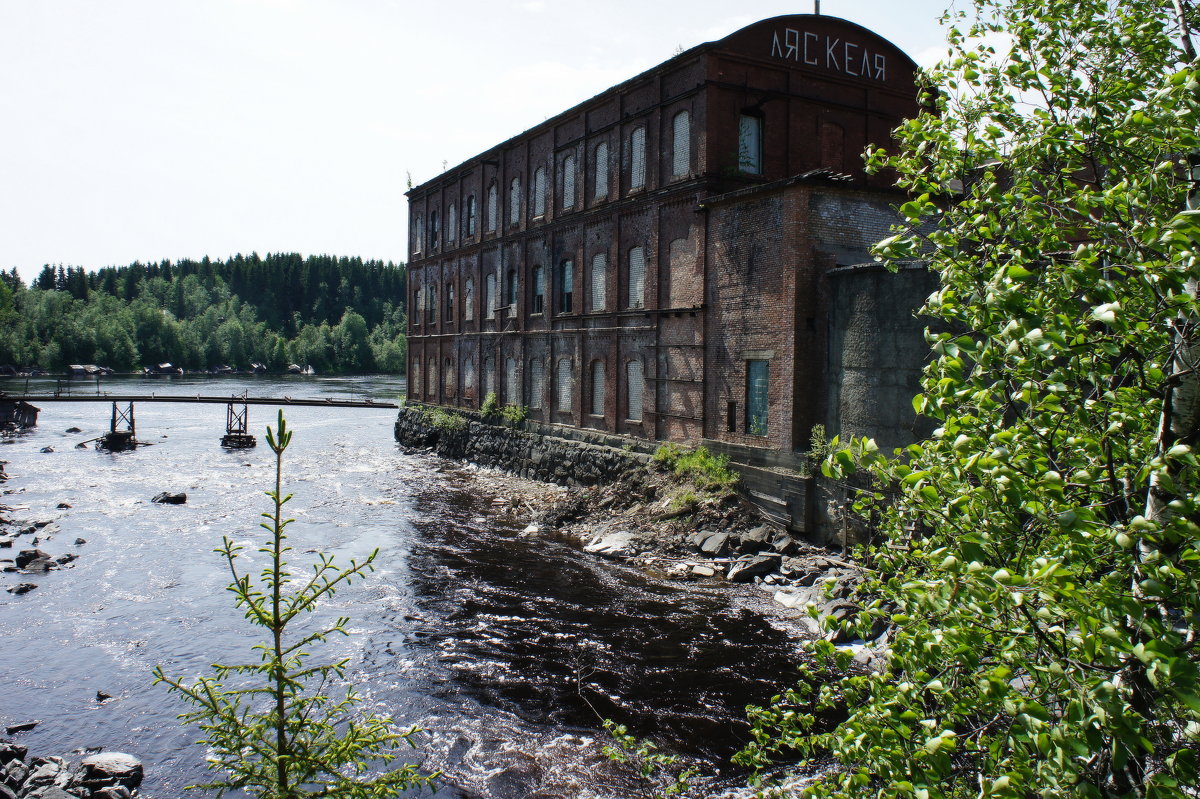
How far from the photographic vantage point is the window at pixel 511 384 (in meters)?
32.2

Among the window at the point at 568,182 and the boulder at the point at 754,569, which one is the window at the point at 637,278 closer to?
the window at the point at 568,182

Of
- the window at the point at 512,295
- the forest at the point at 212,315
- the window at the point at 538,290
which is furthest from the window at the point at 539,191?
Result: the forest at the point at 212,315

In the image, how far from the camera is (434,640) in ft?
44.7

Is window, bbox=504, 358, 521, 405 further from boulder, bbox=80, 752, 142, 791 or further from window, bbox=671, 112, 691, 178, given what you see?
boulder, bbox=80, 752, 142, 791

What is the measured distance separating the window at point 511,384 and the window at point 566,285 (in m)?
4.53

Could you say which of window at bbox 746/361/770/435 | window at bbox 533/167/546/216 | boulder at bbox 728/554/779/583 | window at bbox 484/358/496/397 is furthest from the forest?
boulder at bbox 728/554/779/583

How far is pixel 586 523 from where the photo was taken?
21641mm

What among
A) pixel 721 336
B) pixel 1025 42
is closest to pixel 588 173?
pixel 721 336

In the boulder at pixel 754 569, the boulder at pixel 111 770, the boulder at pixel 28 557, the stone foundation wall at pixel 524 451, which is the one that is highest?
the stone foundation wall at pixel 524 451

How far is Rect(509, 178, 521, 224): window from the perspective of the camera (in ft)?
106

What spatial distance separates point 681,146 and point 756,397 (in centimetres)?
801

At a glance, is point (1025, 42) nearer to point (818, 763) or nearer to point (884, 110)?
point (818, 763)

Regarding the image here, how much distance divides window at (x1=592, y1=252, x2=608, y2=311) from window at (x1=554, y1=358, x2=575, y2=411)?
2.73m

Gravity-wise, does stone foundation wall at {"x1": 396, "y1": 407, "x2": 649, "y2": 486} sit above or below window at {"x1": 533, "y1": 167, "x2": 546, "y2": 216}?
below
